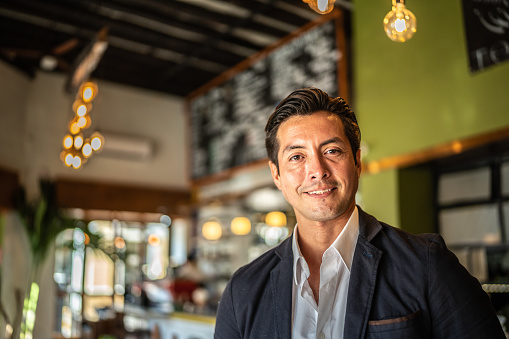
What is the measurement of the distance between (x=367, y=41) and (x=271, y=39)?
1.88 m

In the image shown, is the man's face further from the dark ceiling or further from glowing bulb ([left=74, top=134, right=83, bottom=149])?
the dark ceiling

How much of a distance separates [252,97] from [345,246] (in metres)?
4.77

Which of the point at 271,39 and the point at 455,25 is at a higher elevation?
the point at 271,39

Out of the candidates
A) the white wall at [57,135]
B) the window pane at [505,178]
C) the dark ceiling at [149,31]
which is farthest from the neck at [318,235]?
the white wall at [57,135]

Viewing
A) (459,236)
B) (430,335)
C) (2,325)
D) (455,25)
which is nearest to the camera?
(430,335)

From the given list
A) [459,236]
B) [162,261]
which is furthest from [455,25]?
[162,261]

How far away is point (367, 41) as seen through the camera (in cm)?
452

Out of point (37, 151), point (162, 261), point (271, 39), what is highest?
point (271, 39)

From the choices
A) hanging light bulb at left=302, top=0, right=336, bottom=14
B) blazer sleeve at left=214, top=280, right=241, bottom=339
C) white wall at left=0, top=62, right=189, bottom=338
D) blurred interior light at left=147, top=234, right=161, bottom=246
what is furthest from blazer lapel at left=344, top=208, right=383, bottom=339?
blurred interior light at left=147, top=234, right=161, bottom=246

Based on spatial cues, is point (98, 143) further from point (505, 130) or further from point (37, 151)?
Result: point (505, 130)

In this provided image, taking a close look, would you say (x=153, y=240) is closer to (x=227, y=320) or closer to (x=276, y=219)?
(x=276, y=219)

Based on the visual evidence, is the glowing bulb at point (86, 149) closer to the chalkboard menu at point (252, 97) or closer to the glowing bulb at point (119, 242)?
the chalkboard menu at point (252, 97)

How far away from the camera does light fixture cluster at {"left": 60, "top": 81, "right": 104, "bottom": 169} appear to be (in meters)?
4.24

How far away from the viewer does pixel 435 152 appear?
151 inches
